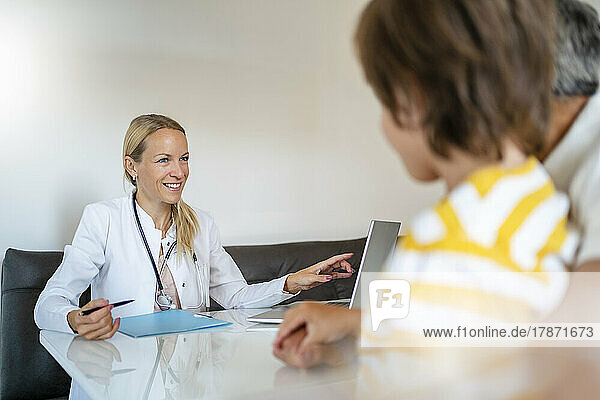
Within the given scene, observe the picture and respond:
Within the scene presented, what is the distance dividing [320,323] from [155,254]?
138 cm

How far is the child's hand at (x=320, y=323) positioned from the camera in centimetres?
83

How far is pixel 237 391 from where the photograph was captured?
0.99 meters

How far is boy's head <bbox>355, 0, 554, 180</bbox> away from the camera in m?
0.58

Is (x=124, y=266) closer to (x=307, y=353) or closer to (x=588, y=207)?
(x=307, y=353)

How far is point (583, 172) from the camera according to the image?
0.64 metres

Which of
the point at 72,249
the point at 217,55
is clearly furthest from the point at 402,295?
the point at 217,55

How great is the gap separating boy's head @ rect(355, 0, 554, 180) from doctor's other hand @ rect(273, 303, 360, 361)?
0.28 meters

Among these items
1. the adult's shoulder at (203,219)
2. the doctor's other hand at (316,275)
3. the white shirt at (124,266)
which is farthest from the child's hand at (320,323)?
the adult's shoulder at (203,219)

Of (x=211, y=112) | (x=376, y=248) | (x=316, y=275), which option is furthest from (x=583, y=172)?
(x=211, y=112)

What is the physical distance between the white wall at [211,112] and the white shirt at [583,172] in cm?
232

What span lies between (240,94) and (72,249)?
1341 mm

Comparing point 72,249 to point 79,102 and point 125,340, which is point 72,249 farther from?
point 79,102

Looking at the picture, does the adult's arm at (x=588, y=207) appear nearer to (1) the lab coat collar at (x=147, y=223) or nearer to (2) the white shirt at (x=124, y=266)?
(2) the white shirt at (x=124, y=266)

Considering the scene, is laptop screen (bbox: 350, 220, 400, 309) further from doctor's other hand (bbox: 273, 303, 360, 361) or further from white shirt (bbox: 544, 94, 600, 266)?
white shirt (bbox: 544, 94, 600, 266)
